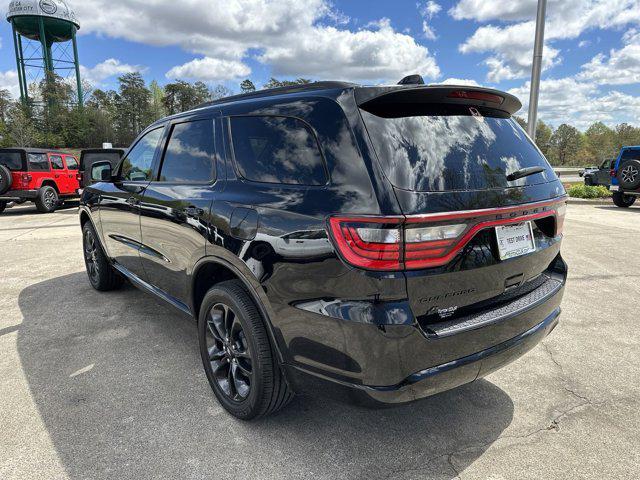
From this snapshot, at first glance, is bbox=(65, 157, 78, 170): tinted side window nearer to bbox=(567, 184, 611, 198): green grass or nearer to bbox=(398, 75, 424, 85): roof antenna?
bbox=(398, 75, 424, 85): roof antenna

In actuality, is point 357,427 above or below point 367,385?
below

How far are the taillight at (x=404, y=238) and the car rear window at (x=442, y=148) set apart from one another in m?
0.15

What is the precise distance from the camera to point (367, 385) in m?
1.88

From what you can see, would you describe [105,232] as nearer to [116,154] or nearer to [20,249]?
[20,249]

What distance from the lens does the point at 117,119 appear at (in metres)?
77.6

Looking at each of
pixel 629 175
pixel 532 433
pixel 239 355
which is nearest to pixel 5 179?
pixel 239 355

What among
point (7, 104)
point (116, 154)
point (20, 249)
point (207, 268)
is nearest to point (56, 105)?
point (7, 104)

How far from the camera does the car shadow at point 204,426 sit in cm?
219

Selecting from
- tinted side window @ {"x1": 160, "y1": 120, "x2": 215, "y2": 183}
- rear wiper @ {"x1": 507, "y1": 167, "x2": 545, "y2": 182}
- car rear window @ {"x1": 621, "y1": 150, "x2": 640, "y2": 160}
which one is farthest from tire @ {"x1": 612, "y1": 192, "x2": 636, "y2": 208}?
tinted side window @ {"x1": 160, "y1": 120, "x2": 215, "y2": 183}

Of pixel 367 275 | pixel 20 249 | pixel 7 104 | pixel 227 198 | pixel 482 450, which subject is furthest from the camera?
A: pixel 7 104

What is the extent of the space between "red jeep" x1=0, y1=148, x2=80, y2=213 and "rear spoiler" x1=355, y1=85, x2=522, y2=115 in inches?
513

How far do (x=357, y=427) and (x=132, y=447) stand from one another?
122 cm

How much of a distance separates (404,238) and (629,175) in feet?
47.4

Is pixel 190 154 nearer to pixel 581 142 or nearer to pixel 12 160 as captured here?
pixel 12 160
